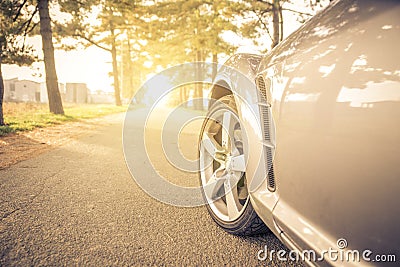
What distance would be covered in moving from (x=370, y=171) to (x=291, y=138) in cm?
36

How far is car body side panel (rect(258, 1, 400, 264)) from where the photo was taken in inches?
25.3

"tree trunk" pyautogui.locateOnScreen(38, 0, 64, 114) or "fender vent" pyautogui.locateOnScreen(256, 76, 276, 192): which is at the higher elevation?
"tree trunk" pyautogui.locateOnScreen(38, 0, 64, 114)

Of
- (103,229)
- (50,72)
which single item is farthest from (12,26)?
(103,229)

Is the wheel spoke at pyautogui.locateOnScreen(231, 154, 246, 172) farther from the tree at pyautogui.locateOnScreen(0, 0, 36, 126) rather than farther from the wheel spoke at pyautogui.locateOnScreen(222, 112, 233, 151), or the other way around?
the tree at pyautogui.locateOnScreen(0, 0, 36, 126)

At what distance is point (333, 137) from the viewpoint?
0.79 metres

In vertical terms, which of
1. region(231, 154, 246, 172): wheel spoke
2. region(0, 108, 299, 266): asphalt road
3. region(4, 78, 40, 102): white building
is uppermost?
region(4, 78, 40, 102): white building

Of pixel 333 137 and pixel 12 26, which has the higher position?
pixel 12 26

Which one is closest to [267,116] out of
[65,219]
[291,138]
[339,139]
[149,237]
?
[291,138]

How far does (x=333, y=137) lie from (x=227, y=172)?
3.48 feet

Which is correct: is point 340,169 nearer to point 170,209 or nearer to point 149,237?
point 149,237

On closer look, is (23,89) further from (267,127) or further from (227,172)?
(267,127)

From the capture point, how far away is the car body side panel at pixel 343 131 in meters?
0.64

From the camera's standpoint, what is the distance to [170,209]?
2.04 metres

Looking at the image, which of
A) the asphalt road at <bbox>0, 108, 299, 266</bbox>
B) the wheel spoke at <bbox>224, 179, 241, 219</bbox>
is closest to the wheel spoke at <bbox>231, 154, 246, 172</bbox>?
the wheel spoke at <bbox>224, 179, 241, 219</bbox>
